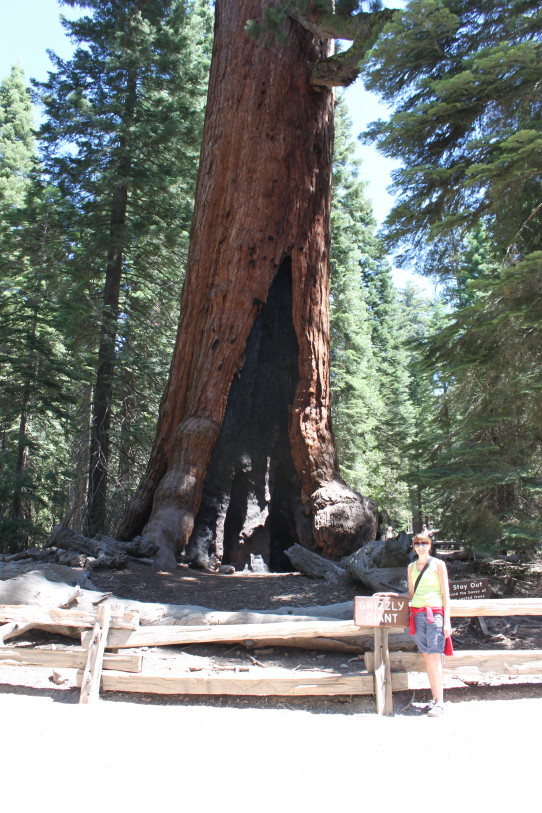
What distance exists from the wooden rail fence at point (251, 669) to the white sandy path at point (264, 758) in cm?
14

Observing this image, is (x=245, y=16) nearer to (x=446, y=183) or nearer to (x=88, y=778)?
(x=446, y=183)

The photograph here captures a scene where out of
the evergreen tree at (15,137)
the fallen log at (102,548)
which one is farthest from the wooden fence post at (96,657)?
the evergreen tree at (15,137)

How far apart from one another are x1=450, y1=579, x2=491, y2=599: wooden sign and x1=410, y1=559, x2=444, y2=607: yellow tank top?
2.63ft

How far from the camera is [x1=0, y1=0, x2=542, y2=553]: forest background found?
19.3ft

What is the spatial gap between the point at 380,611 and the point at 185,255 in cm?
1149

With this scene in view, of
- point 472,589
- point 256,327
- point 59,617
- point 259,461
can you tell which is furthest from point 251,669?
point 256,327

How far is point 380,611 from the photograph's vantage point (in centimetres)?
415

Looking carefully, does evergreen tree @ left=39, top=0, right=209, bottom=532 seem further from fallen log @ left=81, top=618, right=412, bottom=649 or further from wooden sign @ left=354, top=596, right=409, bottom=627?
wooden sign @ left=354, top=596, right=409, bottom=627

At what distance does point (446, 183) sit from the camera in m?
6.43

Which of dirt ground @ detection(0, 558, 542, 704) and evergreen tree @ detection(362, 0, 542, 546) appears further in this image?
evergreen tree @ detection(362, 0, 542, 546)

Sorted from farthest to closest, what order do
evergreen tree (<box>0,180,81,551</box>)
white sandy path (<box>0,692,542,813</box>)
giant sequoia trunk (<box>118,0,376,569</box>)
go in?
evergreen tree (<box>0,180,81,551</box>) → giant sequoia trunk (<box>118,0,376,569</box>) → white sandy path (<box>0,692,542,813</box>)

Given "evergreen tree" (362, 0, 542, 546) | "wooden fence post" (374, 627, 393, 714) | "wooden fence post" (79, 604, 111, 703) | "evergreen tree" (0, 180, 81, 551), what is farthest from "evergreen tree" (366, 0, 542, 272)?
"evergreen tree" (0, 180, 81, 551)

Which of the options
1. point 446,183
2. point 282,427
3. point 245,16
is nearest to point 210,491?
point 282,427

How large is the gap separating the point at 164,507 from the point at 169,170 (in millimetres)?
7690
